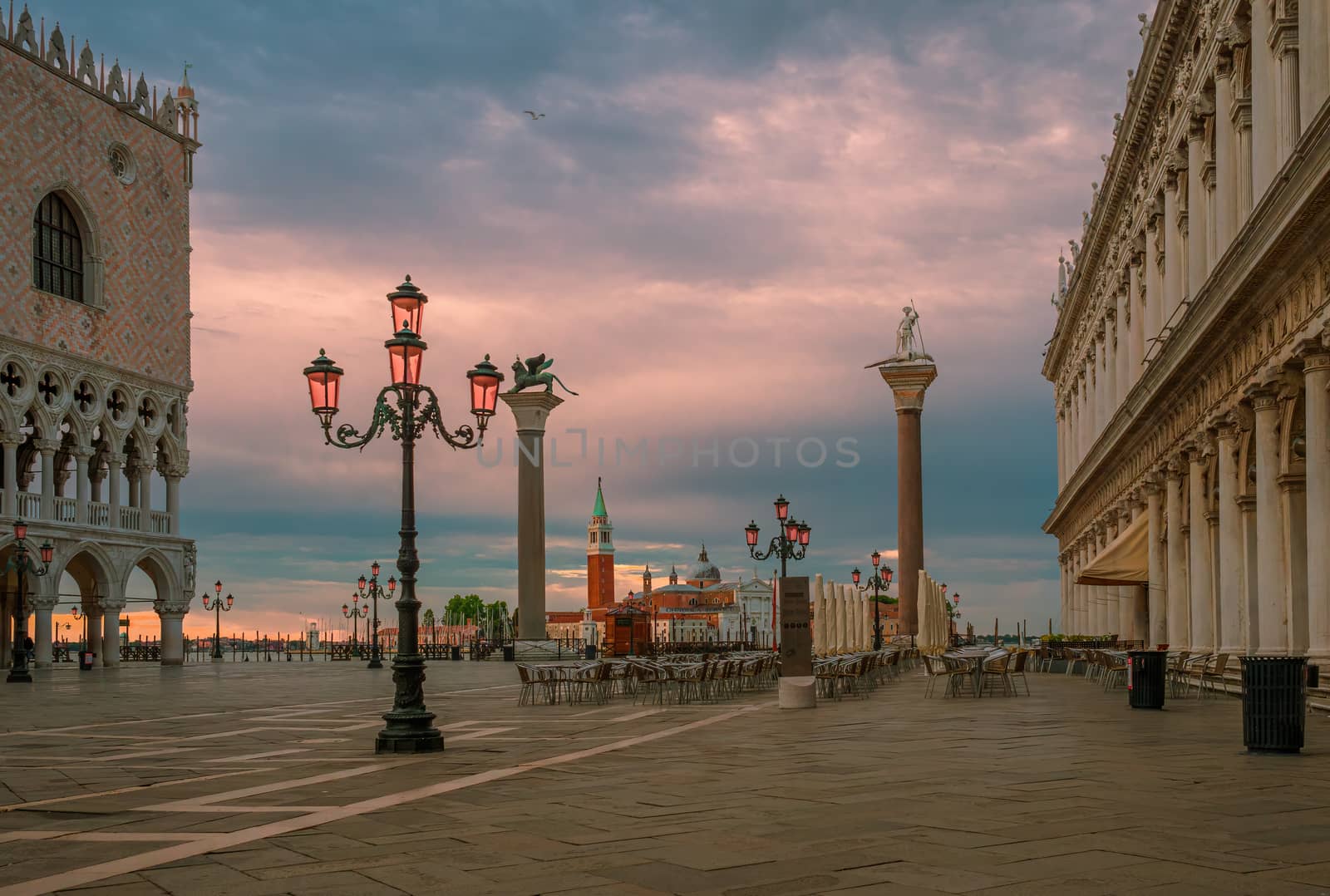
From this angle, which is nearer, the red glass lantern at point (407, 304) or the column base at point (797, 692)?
the red glass lantern at point (407, 304)

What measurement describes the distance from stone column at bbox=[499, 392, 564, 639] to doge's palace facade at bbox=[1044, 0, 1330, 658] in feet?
69.9

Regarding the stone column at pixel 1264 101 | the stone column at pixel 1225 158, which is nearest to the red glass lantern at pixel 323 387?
the stone column at pixel 1264 101

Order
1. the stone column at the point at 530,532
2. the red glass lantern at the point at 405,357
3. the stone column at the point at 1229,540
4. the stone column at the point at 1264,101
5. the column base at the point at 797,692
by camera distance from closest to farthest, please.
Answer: the red glass lantern at the point at 405,357
the stone column at the point at 1264,101
the column base at the point at 797,692
the stone column at the point at 1229,540
the stone column at the point at 530,532

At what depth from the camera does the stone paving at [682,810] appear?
21.4 ft

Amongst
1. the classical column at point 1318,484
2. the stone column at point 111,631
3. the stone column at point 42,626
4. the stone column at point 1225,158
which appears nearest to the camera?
the classical column at point 1318,484

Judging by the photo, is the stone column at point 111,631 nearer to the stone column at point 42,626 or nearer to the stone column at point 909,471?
the stone column at point 42,626

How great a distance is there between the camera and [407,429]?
578 inches

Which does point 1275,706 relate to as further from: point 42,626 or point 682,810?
point 42,626

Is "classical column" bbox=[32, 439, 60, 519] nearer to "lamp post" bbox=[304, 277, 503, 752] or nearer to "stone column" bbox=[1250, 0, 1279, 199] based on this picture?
"lamp post" bbox=[304, 277, 503, 752]

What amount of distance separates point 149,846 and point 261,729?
996 centimetres

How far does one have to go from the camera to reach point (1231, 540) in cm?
2211

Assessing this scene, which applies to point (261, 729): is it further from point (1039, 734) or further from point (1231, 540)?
point (1231, 540)

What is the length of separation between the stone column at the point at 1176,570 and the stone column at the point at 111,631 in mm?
37207

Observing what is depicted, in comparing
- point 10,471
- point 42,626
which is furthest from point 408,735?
point 42,626
